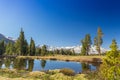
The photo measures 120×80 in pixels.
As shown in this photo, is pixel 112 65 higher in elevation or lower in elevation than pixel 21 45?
lower

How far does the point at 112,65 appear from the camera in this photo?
23891 mm

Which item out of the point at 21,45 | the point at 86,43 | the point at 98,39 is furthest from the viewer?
the point at 86,43

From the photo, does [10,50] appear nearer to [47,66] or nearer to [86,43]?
[86,43]

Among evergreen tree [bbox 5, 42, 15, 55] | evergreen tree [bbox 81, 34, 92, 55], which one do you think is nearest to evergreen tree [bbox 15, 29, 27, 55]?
evergreen tree [bbox 5, 42, 15, 55]

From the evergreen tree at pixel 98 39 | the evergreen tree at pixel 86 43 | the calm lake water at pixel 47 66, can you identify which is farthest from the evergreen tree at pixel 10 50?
the calm lake water at pixel 47 66

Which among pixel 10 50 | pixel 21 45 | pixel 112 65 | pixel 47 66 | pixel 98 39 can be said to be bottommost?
pixel 47 66

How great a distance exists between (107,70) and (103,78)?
154 cm

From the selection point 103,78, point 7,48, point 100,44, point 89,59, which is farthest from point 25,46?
point 103,78

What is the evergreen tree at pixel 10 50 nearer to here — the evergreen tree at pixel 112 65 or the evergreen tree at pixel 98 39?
the evergreen tree at pixel 98 39

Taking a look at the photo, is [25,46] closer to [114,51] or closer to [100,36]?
[100,36]

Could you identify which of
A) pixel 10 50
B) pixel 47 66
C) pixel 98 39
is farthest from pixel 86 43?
pixel 47 66

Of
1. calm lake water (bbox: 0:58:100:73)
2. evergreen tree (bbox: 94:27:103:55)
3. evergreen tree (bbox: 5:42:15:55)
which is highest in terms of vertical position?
evergreen tree (bbox: 94:27:103:55)

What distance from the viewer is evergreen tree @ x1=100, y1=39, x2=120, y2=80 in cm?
2288

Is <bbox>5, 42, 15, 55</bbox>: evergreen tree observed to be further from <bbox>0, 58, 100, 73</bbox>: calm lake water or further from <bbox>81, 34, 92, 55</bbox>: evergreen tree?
<bbox>0, 58, 100, 73</bbox>: calm lake water
